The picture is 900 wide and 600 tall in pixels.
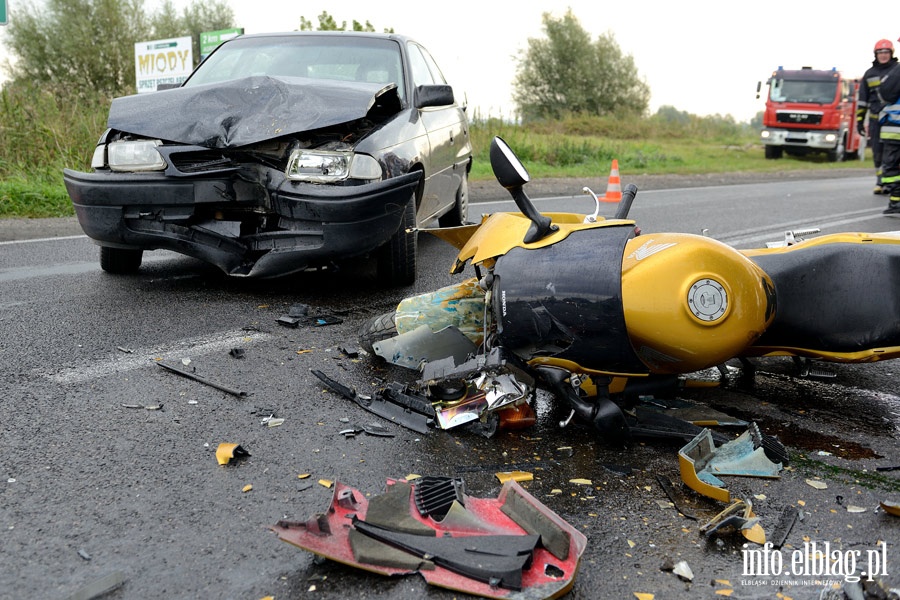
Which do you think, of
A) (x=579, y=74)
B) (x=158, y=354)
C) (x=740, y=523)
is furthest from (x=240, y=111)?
(x=579, y=74)

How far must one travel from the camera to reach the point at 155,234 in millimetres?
4969

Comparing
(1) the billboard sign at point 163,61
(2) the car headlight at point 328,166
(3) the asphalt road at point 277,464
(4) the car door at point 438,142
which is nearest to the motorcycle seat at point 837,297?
(3) the asphalt road at point 277,464

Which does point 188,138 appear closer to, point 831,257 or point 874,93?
point 831,257

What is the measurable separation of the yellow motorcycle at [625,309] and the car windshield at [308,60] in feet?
9.83

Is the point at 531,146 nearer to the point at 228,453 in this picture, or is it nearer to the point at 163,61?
the point at 163,61

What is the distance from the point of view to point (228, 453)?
9.19 ft

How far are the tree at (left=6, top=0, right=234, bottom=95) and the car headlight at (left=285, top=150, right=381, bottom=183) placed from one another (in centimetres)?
2240

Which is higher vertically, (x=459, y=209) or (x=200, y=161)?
(x=200, y=161)

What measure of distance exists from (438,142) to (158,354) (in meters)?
3.11

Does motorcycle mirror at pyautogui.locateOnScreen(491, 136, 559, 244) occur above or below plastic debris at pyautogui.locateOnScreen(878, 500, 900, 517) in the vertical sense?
above

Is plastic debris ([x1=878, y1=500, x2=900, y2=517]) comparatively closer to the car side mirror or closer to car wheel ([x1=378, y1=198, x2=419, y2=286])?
car wheel ([x1=378, y1=198, x2=419, y2=286])

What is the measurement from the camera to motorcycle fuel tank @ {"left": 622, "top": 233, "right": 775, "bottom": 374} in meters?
2.78

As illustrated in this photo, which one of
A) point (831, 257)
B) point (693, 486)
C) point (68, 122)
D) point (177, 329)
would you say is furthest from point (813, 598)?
point (68, 122)

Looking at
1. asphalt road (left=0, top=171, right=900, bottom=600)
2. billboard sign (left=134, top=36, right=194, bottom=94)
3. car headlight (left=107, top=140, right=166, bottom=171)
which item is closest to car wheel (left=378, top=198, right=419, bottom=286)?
asphalt road (left=0, top=171, right=900, bottom=600)
